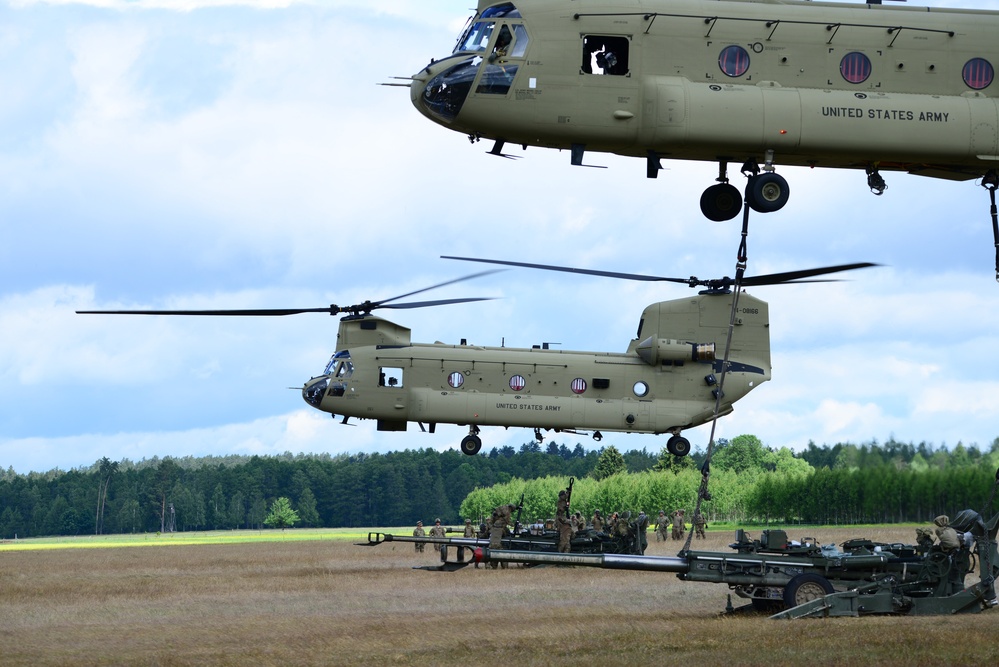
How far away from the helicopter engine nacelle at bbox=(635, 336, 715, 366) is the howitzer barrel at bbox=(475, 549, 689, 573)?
16026mm

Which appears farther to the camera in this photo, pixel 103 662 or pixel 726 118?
pixel 103 662

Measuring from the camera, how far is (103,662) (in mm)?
18234

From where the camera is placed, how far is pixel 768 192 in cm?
1580

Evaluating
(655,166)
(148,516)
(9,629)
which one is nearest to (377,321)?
(9,629)

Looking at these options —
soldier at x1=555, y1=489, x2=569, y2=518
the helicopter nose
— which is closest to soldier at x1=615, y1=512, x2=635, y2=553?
soldier at x1=555, y1=489, x2=569, y2=518

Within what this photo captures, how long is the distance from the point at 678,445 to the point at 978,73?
869 inches

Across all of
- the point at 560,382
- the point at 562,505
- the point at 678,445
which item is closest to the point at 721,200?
the point at 562,505

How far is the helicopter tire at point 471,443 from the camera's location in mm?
38250

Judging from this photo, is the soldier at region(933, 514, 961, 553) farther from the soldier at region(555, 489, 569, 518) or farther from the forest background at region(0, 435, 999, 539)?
the forest background at region(0, 435, 999, 539)

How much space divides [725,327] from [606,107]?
75.5ft

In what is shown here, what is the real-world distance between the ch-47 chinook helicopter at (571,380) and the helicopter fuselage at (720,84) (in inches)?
826

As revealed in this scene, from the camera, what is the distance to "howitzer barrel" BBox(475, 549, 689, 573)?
2095 centimetres

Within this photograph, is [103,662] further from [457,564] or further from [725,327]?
[725,327]

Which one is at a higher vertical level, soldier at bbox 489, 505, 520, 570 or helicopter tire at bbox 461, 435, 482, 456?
helicopter tire at bbox 461, 435, 482, 456
